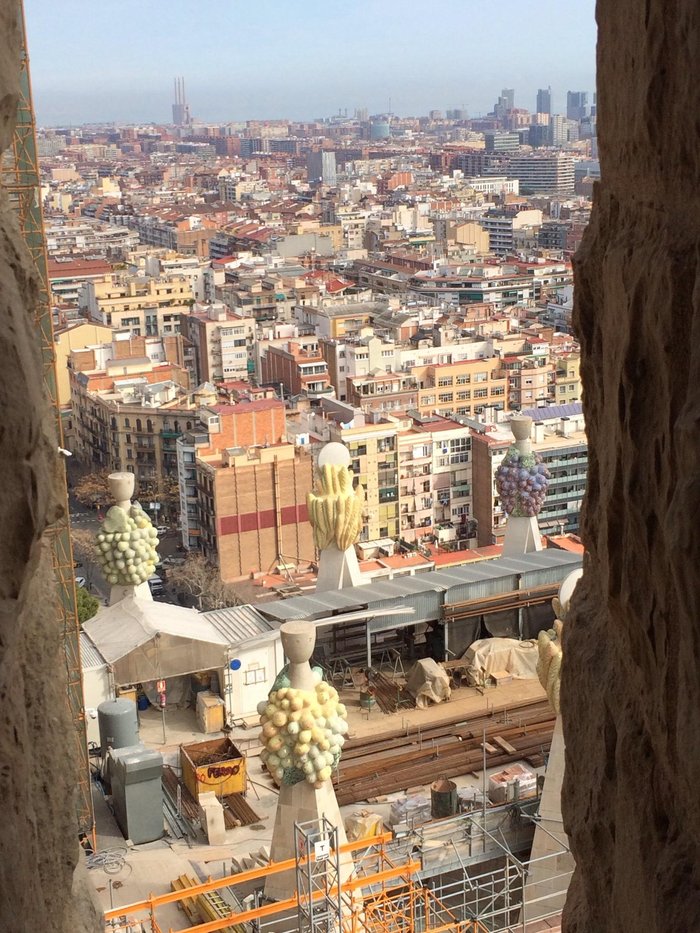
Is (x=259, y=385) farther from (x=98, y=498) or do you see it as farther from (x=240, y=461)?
(x=240, y=461)

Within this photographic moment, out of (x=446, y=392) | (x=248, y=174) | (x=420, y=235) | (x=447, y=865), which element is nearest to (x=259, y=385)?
(x=446, y=392)

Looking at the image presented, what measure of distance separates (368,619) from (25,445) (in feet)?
32.0

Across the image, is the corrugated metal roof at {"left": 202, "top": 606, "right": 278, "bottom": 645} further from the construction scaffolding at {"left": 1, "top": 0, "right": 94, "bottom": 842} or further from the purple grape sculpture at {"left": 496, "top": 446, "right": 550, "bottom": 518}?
the purple grape sculpture at {"left": 496, "top": 446, "right": 550, "bottom": 518}

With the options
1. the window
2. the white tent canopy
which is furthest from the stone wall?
the window

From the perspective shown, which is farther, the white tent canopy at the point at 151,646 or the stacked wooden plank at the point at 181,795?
the white tent canopy at the point at 151,646

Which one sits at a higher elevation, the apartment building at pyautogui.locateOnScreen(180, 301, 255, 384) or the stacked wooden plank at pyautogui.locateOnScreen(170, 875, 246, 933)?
the stacked wooden plank at pyautogui.locateOnScreen(170, 875, 246, 933)

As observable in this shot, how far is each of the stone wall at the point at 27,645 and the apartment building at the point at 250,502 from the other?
23897mm

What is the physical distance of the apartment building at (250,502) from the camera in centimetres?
2602

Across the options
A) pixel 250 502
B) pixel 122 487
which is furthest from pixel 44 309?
pixel 250 502

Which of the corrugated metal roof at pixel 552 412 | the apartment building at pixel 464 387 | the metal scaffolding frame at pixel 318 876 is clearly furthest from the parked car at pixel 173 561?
the metal scaffolding frame at pixel 318 876

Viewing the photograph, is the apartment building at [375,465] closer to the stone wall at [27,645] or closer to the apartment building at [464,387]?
the apartment building at [464,387]

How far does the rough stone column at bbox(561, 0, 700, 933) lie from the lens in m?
1.43

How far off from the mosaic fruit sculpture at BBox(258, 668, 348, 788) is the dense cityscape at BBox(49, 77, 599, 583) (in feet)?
9.46

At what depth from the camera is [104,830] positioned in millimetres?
9414
